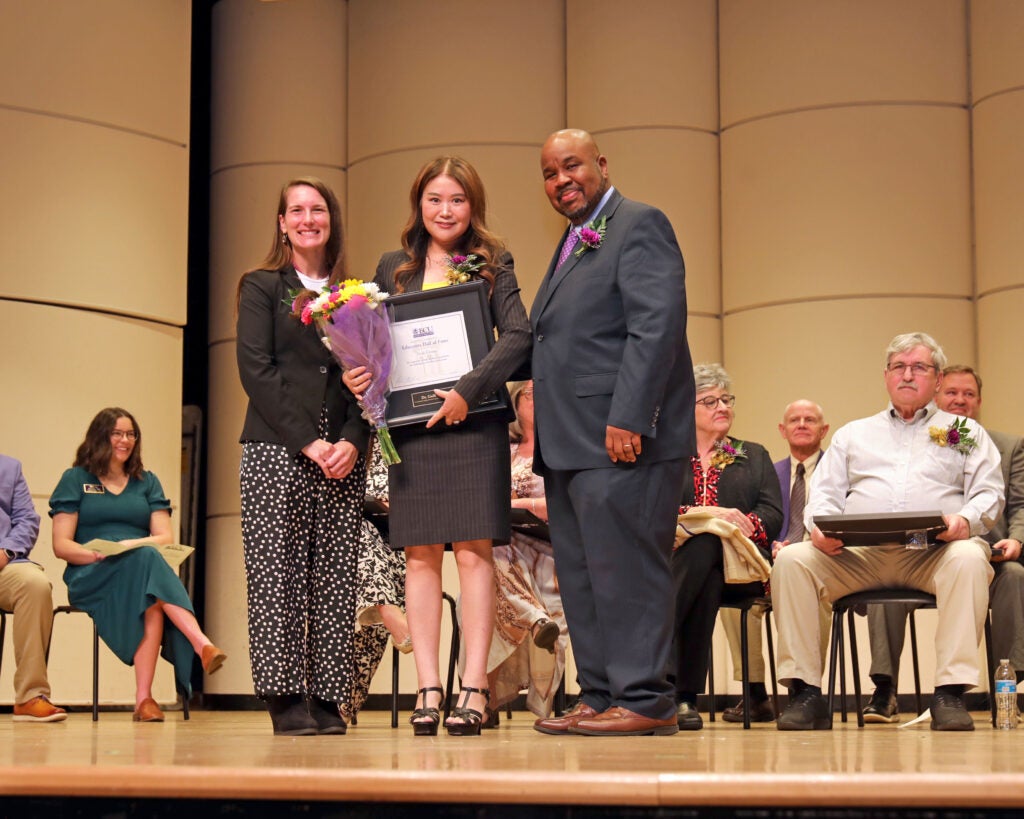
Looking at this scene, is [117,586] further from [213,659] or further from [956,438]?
[956,438]

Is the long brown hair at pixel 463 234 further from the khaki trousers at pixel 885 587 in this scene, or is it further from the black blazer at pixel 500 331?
the khaki trousers at pixel 885 587

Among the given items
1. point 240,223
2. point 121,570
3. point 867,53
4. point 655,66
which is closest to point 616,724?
point 121,570

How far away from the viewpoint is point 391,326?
3.48 metres

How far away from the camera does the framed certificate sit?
3.44 metres

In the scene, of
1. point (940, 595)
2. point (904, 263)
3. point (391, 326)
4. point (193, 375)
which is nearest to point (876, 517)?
point (940, 595)

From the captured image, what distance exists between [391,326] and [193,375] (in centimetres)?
468

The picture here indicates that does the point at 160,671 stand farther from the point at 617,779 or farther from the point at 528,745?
the point at 617,779

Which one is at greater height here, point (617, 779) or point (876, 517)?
point (876, 517)

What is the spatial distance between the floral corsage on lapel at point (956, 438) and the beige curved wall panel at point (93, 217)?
416 centimetres

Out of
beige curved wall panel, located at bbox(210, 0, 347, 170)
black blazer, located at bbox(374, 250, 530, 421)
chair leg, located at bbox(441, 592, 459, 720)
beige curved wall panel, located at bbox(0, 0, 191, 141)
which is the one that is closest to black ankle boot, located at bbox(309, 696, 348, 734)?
black blazer, located at bbox(374, 250, 530, 421)

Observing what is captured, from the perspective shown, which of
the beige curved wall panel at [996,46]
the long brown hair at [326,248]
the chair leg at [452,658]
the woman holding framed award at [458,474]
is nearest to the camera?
the woman holding framed award at [458,474]

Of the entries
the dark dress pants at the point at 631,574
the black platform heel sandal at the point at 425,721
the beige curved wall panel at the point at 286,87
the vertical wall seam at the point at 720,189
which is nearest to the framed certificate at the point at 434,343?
the dark dress pants at the point at 631,574

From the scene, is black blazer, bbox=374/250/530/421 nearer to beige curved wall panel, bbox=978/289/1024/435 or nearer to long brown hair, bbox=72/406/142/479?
long brown hair, bbox=72/406/142/479

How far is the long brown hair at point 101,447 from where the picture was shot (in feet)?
19.0
